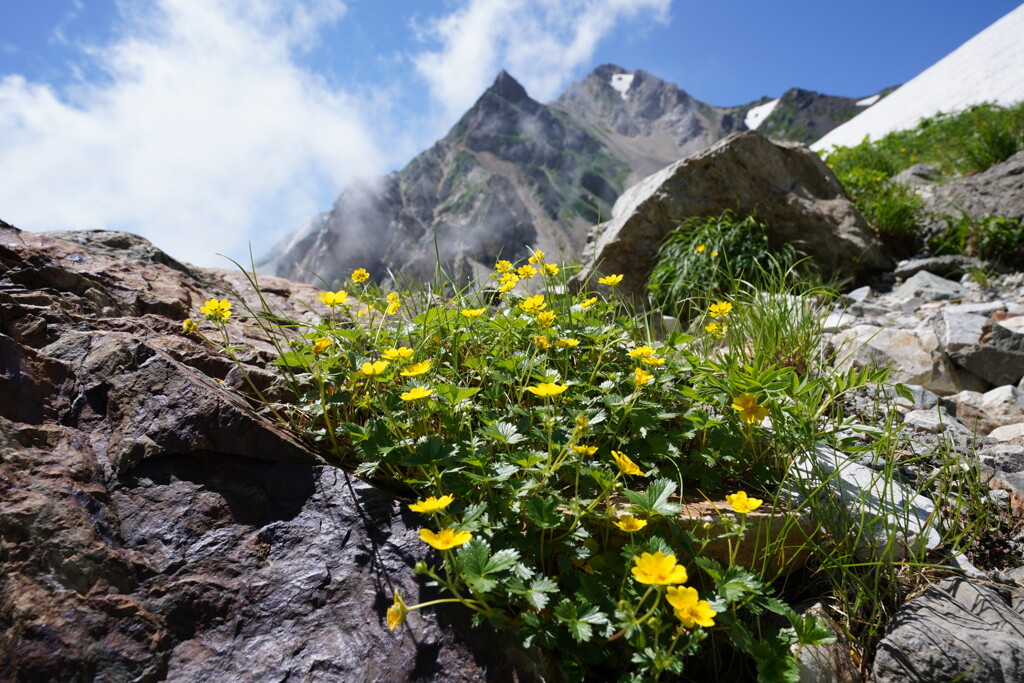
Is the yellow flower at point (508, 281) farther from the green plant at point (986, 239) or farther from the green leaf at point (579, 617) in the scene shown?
the green plant at point (986, 239)

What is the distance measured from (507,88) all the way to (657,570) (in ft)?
391

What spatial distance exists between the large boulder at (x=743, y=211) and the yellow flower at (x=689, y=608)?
13.8ft

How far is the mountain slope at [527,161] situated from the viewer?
72500 millimetres

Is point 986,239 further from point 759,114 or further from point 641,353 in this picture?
point 759,114

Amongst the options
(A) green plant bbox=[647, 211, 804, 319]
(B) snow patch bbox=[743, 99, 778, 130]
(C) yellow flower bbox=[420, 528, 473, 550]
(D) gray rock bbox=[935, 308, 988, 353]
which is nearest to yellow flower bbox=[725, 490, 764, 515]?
(C) yellow flower bbox=[420, 528, 473, 550]

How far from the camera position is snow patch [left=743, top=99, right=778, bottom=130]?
103812 mm

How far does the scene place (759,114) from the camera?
110m

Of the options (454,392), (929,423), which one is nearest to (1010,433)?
(929,423)

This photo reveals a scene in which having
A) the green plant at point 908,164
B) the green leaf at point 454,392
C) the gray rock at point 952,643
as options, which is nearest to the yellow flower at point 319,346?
the green leaf at point 454,392

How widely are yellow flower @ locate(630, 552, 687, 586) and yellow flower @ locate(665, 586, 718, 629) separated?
0.03 metres

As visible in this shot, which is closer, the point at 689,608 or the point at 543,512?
the point at 689,608

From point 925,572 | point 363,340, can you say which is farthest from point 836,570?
point 363,340

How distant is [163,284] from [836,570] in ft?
9.57

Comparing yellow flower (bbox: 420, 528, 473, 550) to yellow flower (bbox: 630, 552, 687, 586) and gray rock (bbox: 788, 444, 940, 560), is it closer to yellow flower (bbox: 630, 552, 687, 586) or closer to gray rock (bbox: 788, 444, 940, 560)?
yellow flower (bbox: 630, 552, 687, 586)
